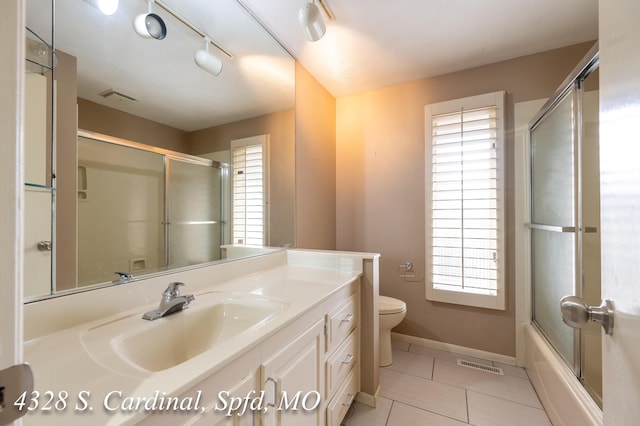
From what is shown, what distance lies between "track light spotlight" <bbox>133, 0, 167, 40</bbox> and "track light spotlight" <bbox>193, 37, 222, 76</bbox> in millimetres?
172

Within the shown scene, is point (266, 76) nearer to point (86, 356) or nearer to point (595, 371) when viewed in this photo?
point (86, 356)

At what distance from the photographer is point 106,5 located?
93cm

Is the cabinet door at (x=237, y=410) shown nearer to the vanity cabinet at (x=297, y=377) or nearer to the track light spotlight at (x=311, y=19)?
the vanity cabinet at (x=297, y=377)

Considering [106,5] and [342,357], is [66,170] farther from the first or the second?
[342,357]

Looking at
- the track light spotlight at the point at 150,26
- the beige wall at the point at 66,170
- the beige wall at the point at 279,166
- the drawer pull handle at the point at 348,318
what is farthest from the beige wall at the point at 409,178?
the beige wall at the point at 66,170

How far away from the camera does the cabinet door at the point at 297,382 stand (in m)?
0.82

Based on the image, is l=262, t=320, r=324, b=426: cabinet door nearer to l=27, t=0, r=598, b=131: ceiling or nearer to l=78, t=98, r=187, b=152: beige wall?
l=78, t=98, r=187, b=152: beige wall

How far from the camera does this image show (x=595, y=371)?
126 cm

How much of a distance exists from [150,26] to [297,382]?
1.56 metres

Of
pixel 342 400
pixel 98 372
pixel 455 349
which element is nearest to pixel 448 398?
pixel 455 349

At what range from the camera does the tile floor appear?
1479 millimetres

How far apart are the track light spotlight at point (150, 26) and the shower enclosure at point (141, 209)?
46 cm

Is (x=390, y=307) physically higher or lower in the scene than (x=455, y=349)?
higher

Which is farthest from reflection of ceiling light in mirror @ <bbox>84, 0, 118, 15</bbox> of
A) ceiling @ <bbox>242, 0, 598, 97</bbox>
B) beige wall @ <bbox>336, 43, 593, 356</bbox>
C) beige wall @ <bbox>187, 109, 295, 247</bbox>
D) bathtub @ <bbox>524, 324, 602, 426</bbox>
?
bathtub @ <bbox>524, 324, 602, 426</bbox>
